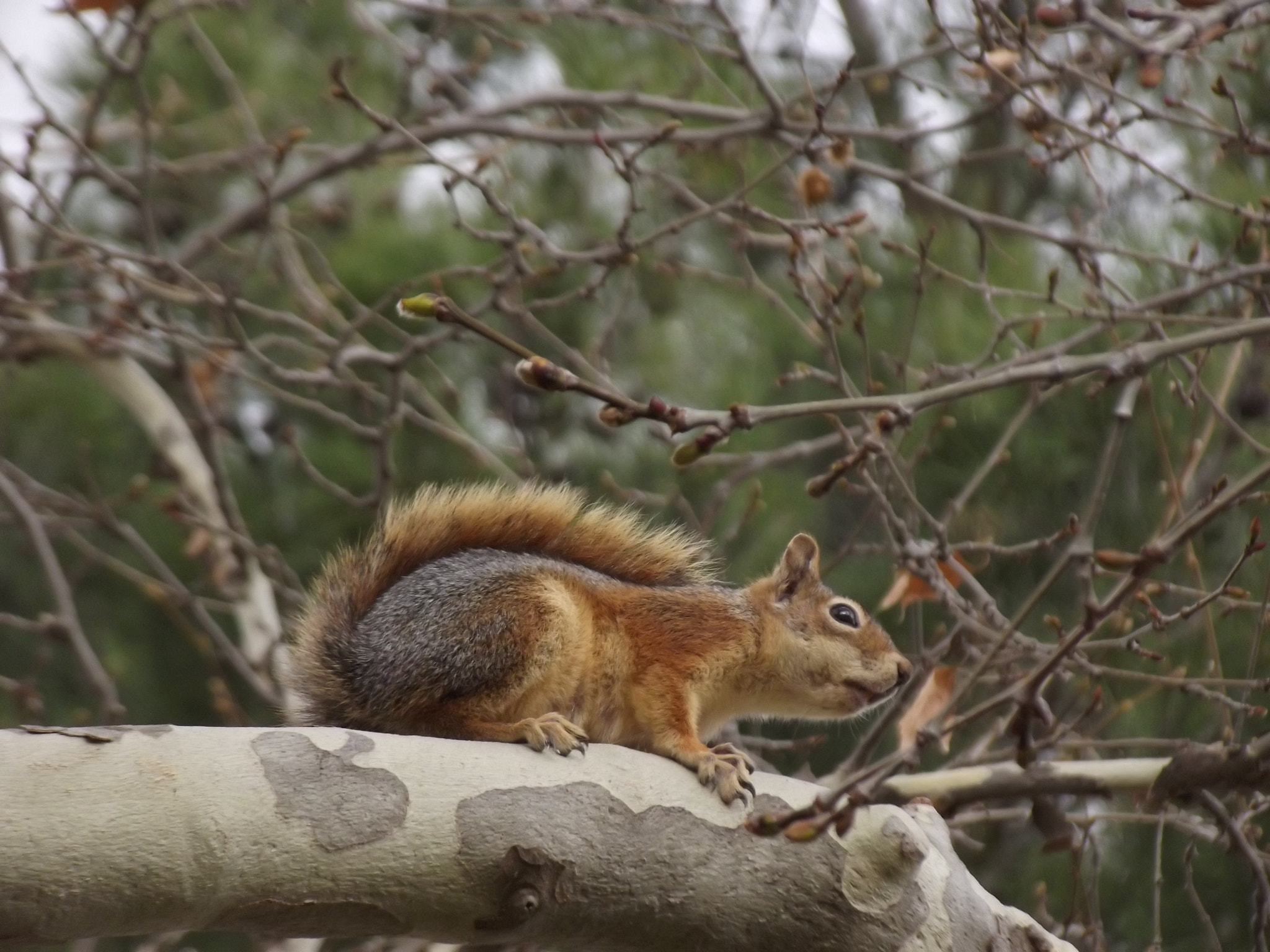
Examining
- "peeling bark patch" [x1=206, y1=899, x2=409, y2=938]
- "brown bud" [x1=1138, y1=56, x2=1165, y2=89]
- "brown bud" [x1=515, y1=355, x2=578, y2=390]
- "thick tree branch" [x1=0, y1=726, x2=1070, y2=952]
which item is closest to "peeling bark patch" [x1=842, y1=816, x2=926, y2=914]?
"thick tree branch" [x1=0, y1=726, x2=1070, y2=952]

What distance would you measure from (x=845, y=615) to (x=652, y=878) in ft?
3.18

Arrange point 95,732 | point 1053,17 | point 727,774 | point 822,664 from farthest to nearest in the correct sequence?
point 822,664
point 1053,17
point 727,774
point 95,732

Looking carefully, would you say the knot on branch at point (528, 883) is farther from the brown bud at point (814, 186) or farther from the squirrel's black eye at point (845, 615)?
the brown bud at point (814, 186)

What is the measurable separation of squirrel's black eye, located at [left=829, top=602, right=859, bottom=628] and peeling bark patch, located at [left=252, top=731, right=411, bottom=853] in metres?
1.10

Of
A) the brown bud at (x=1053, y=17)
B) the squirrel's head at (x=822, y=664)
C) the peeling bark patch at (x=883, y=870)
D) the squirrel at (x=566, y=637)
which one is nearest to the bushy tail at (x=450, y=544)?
the squirrel at (x=566, y=637)

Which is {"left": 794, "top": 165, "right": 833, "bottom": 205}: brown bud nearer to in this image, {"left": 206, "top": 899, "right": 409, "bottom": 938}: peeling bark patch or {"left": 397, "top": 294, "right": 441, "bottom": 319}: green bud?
{"left": 397, "top": 294, "right": 441, "bottom": 319}: green bud

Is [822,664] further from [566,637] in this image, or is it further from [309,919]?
[309,919]

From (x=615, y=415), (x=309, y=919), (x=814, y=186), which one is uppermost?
(x=814, y=186)

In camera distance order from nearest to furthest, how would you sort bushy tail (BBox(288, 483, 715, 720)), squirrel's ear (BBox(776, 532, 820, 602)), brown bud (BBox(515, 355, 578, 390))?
brown bud (BBox(515, 355, 578, 390)) < bushy tail (BBox(288, 483, 715, 720)) < squirrel's ear (BBox(776, 532, 820, 602))

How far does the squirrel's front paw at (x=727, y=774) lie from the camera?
1752 millimetres

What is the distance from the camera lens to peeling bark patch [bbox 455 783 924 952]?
1571 mm

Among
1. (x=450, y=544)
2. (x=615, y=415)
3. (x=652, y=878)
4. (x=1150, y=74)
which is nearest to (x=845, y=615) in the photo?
(x=450, y=544)

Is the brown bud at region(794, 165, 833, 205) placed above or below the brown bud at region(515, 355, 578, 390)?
above

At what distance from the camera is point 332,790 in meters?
1.53
